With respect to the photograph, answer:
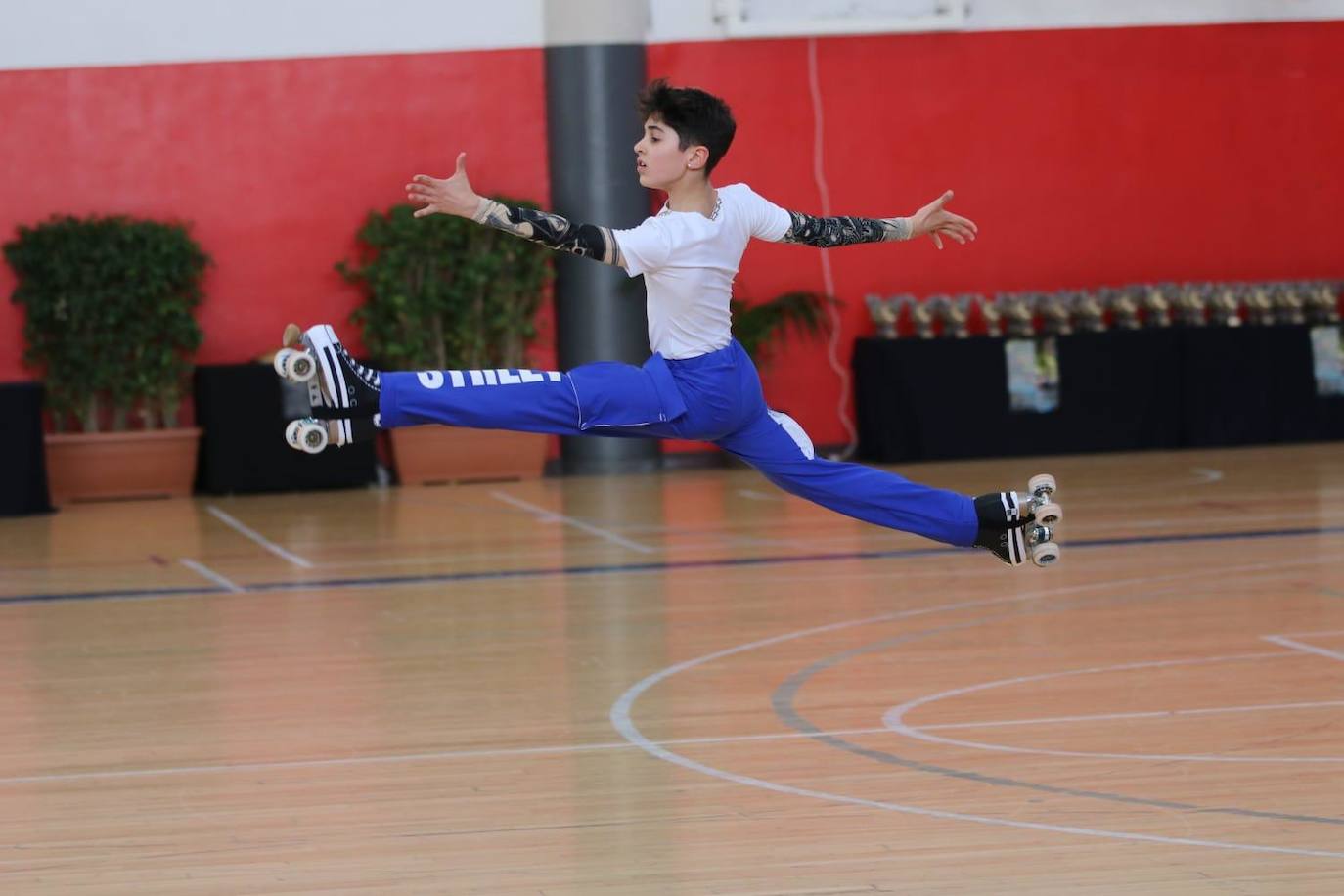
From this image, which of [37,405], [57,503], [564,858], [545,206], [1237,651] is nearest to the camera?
[564,858]

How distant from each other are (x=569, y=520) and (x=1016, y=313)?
4.02 m

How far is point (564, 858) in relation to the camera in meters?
3.65

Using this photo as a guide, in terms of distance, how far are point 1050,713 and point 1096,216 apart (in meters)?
8.34

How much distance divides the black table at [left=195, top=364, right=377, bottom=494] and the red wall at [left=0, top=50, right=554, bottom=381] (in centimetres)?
56

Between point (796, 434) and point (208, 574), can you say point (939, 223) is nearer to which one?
point (796, 434)

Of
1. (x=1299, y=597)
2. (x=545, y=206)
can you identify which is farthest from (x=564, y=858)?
(x=545, y=206)

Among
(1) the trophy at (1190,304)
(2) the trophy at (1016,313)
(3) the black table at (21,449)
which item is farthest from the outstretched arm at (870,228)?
(1) the trophy at (1190,304)

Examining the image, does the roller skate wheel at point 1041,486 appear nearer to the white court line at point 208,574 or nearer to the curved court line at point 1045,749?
the curved court line at point 1045,749

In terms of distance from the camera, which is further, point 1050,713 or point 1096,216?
point 1096,216

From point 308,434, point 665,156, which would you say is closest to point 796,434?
point 665,156

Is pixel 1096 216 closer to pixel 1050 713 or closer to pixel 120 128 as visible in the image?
pixel 120 128

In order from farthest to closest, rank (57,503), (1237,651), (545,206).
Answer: (545,206), (57,503), (1237,651)

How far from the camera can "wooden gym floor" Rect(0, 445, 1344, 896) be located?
3635 millimetres

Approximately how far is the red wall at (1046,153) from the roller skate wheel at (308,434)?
26.0ft
